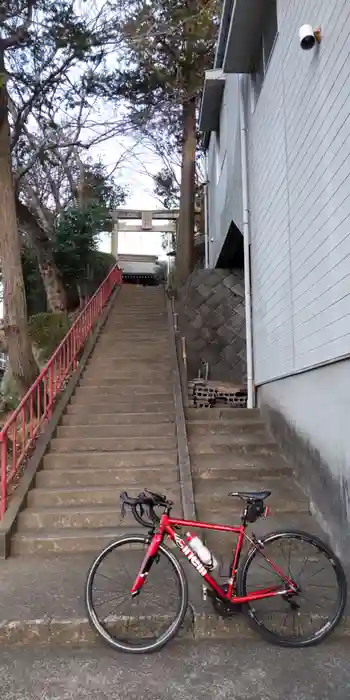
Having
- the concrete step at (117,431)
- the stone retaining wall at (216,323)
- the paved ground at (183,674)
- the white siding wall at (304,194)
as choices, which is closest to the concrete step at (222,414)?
the concrete step at (117,431)

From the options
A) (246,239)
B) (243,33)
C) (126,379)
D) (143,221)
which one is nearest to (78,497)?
(126,379)

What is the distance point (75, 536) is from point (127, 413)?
9.34ft

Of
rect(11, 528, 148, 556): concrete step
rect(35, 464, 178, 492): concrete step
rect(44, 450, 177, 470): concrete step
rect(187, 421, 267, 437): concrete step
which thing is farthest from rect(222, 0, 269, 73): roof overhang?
rect(11, 528, 148, 556): concrete step

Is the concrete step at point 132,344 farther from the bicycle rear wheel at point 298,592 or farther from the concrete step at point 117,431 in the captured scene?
the bicycle rear wheel at point 298,592

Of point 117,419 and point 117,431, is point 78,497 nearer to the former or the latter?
point 117,431

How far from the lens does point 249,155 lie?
27.6 feet

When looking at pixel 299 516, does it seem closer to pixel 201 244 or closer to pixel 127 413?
pixel 127 413

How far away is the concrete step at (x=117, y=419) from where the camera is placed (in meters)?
7.35

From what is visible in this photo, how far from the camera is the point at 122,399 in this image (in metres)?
8.09

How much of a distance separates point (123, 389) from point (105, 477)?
2632mm

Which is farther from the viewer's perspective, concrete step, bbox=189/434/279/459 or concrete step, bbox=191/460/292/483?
concrete step, bbox=189/434/279/459

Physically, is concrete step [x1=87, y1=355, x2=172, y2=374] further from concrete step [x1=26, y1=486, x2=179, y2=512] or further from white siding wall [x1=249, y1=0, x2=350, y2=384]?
concrete step [x1=26, y1=486, x2=179, y2=512]

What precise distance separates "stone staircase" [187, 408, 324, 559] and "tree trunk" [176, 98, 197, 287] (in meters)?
9.44

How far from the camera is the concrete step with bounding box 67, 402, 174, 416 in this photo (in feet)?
25.2
